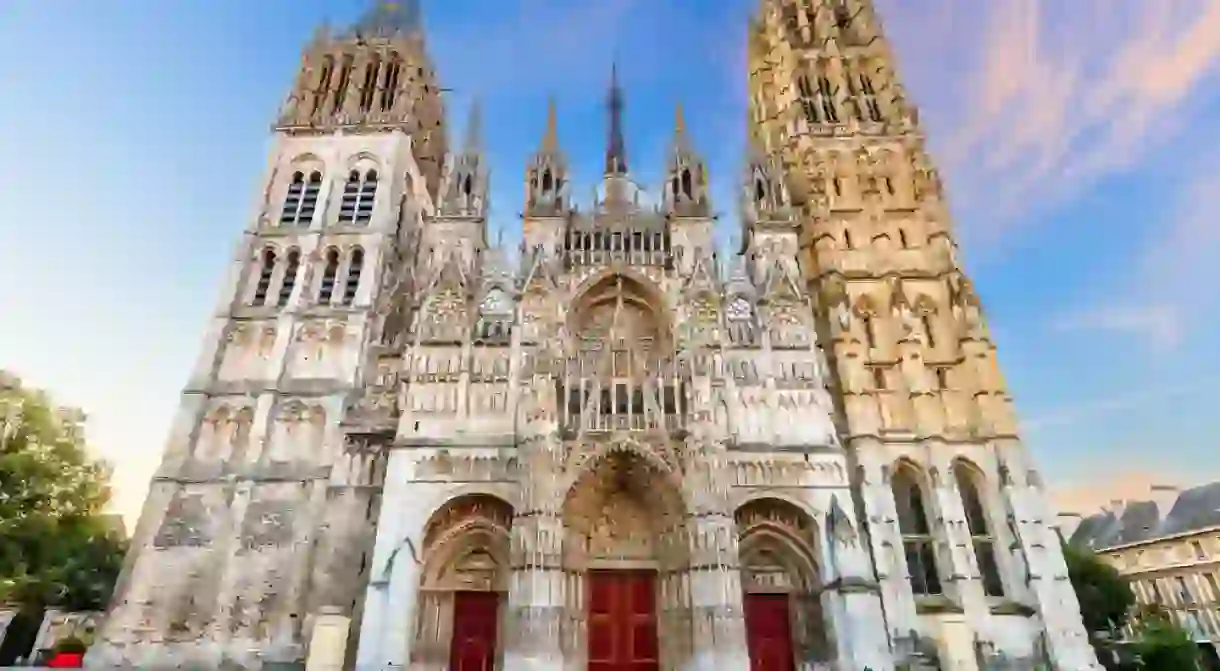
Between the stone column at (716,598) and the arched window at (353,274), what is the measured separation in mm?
17870

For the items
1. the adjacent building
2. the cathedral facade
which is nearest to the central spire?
the cathedral facade

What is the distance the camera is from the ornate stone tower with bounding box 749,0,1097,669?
23438 millimetres

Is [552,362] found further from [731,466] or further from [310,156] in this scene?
[310,156]

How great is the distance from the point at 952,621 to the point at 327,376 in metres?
24.1

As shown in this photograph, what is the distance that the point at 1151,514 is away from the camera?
149ft

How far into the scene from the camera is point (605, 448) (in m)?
23.2

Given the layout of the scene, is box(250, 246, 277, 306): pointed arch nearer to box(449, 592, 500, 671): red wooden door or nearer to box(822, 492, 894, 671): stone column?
box(449, 592, 500, 671): red wooden door

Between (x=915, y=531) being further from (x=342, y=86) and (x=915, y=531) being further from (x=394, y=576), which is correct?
(x=342, y=86)

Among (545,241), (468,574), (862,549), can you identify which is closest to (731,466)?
(862,549)

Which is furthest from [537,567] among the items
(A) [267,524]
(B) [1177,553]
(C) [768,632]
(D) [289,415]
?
(B) [1177,553]

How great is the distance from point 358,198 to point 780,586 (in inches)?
980

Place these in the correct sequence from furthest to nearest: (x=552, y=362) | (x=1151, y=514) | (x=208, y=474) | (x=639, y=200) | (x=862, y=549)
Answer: (x=1151, y=514) < (x=639, y=200) < (x=208, y=474) < (x=552, y=362) < (x=862, y=549)

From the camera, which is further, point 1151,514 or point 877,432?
point 1151,514

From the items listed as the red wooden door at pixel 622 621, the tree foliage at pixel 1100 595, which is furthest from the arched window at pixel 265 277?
the tree foliage at pixel 1100 595
